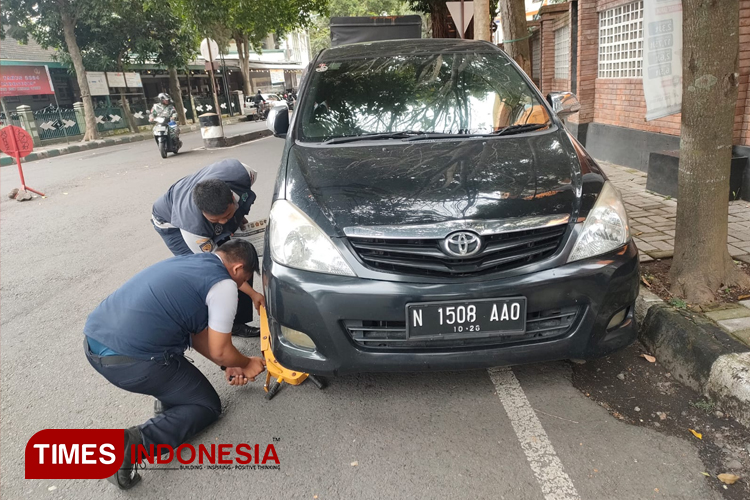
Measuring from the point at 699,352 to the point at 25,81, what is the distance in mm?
23863

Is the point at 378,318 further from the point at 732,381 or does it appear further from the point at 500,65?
the point at 500,65

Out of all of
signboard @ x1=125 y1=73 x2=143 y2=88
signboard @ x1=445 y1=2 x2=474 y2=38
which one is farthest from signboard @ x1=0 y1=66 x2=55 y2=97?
signboard @ x1=445 y1=2 x2=474 y2=38

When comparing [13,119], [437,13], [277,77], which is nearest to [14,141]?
[13,119]

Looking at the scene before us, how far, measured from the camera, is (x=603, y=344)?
7.72ft

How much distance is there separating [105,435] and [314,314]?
3.72ft

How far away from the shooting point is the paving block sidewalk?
3.95 m

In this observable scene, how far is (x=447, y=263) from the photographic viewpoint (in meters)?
2.18

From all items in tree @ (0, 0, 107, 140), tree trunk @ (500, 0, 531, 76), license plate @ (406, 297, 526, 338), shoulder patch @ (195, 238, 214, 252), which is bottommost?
license plate @ (406, 297, 526, 338)

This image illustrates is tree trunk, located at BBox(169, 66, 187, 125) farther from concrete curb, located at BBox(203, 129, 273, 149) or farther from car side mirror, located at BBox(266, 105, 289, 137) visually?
car side mirror, located at BBox(266, 105, 289, 137)

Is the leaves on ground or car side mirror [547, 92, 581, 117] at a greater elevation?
car side mirror [547, 92, 581, 117]

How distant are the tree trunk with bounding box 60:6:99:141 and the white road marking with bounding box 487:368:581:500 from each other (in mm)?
19683

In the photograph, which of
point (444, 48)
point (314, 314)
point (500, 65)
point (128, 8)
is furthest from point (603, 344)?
point (128, 8)

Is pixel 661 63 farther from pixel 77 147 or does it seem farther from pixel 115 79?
pixel 115 79

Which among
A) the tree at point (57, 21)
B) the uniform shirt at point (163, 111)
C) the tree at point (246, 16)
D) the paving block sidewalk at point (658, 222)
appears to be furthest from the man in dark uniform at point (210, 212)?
the tree at point (246, 16)
